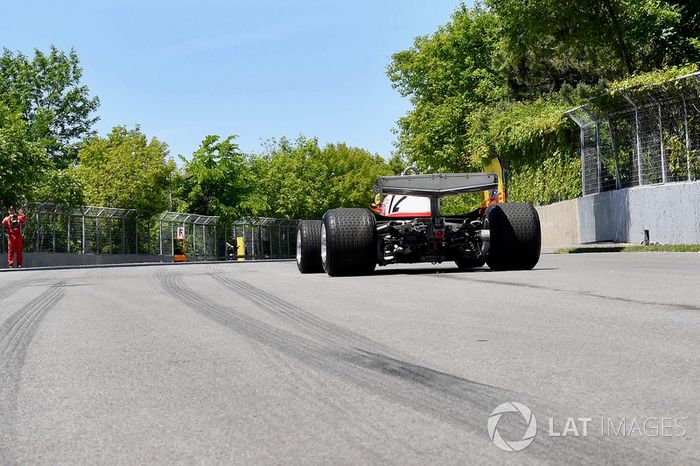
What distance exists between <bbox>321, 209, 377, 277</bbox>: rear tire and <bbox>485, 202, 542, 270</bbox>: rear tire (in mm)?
1739

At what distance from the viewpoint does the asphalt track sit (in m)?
3.07

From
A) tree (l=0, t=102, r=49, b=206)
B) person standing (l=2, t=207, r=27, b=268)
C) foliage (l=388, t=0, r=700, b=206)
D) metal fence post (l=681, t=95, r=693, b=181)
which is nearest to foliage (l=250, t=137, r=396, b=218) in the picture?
foliage (l=388, t=0, r=700, b=206)

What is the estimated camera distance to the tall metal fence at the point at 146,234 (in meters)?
37.1

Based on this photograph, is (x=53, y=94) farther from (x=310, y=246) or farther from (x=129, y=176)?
(x=310, y=246)

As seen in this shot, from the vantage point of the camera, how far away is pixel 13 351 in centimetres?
572

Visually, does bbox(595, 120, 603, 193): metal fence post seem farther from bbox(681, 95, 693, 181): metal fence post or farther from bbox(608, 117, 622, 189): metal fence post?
bbox(681, 95, 693, 181): metal fence post

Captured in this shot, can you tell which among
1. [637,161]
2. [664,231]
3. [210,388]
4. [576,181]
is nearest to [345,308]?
[210,388]

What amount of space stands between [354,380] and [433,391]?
1.52ft

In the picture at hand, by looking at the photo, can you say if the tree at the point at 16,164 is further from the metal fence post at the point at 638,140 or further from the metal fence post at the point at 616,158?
the metal fence post at the point at 638,140

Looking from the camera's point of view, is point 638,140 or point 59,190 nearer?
point 638,140

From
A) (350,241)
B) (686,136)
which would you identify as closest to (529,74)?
(686,136)

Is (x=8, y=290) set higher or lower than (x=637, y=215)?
lower

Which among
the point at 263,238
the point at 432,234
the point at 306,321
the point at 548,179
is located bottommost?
the point at 306,321

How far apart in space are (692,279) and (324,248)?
526 centimetres
